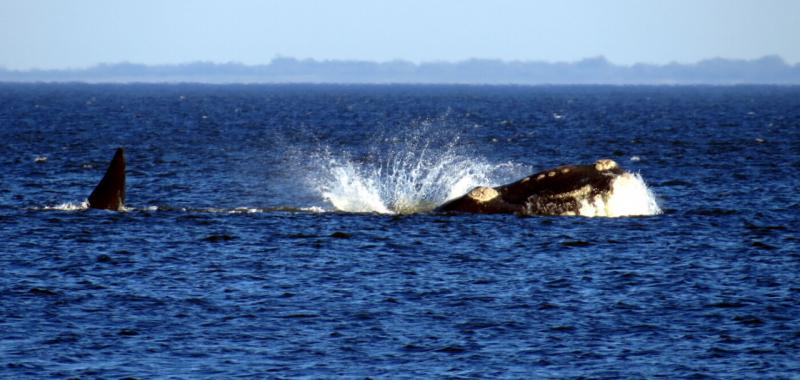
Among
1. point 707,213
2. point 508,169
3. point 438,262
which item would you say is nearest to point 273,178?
point 508,169

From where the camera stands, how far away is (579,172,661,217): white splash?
3403cm

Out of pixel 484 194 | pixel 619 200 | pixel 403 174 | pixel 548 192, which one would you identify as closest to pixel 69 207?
pixel 484 194

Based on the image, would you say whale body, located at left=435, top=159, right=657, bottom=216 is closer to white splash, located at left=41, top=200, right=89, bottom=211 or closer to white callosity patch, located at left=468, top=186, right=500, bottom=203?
white callosity patch, located at left=468, top=186, right=500, bottom=203

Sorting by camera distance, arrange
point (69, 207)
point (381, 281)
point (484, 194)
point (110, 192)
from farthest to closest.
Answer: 1. point (69, 207)
2. point (110, 192)
3. point (484, 194)
4. point (381, 281)

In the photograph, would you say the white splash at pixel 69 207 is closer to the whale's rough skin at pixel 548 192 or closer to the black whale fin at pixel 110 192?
the black whale fin at pixel 110 192

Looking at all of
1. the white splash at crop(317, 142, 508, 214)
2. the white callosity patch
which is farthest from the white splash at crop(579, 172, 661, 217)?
the white splash at crop(317, 142, 508, 214)

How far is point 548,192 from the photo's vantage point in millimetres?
34688

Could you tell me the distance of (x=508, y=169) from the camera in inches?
2186

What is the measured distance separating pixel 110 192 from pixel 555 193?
1271 cm

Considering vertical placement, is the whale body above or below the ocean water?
above

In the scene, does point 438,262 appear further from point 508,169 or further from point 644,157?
point 644,157

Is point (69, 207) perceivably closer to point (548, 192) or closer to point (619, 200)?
point (548, 192)

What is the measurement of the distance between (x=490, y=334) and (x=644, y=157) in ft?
143

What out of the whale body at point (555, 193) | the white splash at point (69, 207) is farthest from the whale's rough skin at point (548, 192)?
the white splash at point (69, 207)
